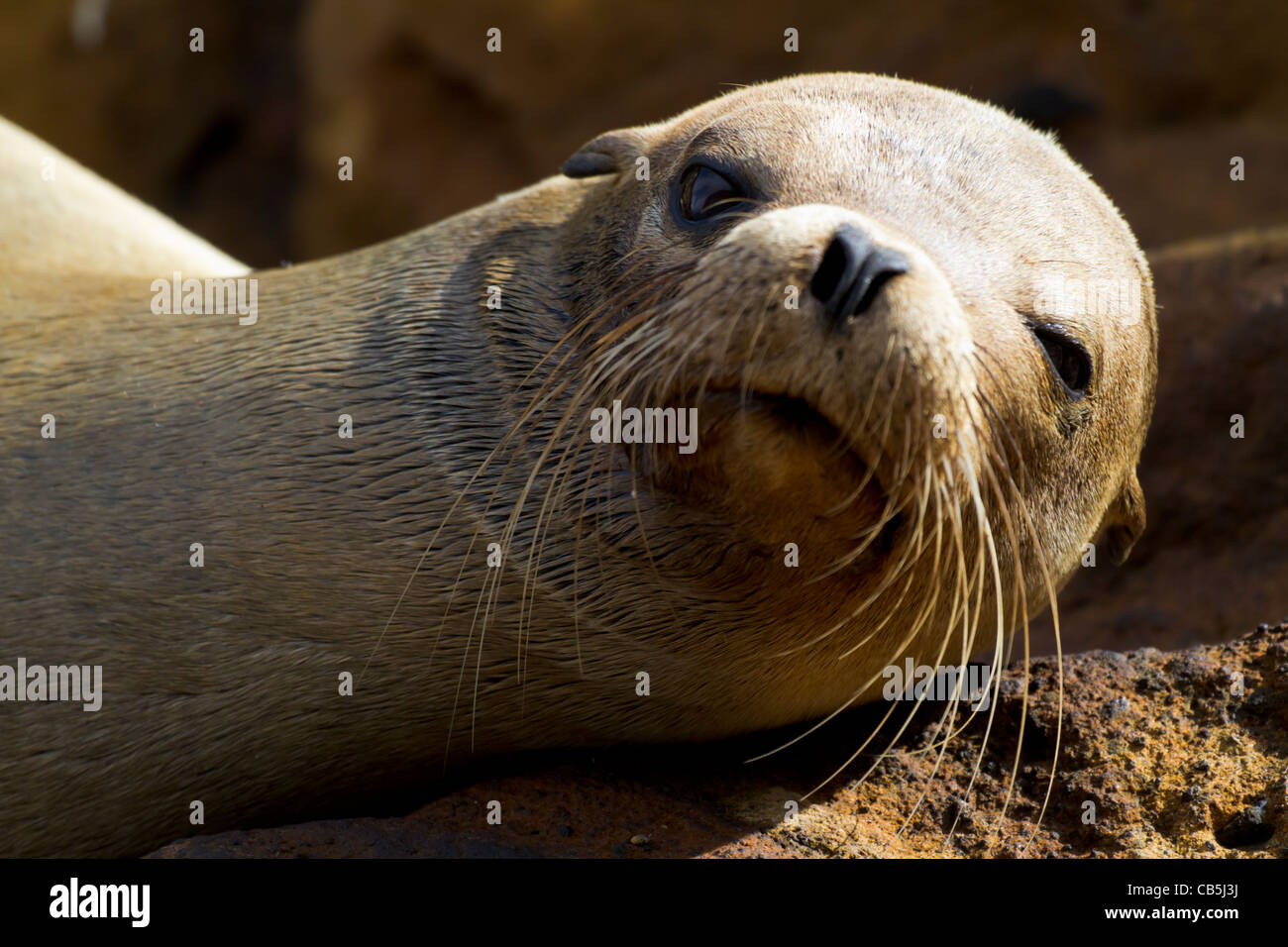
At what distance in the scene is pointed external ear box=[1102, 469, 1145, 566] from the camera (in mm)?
4473

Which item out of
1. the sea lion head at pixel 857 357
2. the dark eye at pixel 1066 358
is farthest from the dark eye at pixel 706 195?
the dark eye at pixel 1066 358

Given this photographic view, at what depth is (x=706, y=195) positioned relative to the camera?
Answer: 12.3ft

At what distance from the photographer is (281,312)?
4.44 m

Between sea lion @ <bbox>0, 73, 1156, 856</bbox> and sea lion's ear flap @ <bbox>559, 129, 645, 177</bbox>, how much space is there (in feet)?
0.23

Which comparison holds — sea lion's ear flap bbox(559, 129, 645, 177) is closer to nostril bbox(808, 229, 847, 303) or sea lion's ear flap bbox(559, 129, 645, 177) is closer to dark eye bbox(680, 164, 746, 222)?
dark eye bbox(680, 164, 746, 222)

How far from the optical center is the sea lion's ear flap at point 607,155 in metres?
4.37

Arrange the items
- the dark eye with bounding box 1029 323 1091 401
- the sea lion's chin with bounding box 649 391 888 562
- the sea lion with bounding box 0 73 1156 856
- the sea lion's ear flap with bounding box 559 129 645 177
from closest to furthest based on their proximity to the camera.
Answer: the sea lion's chin with bounding box 649 391 888 562 → the sea lion with bounding box 0 73 1156 856 → the dark eye with bounding box 1029 323 1091 401 → the sea lion's ear flap with bounding box 559 129 645 177

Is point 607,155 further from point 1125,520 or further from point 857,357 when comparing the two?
point 1125,520

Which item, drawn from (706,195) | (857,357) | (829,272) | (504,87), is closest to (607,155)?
(706,195)

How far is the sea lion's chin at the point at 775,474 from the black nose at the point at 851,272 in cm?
26

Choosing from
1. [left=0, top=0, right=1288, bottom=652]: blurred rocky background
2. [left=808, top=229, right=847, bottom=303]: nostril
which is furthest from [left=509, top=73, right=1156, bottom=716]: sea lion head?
[left=0, top=0, right=1288, bottom=652]: blurred rocky background

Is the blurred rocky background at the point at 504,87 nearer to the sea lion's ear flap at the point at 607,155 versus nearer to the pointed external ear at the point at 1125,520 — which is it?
the pointed external ear at the point at 1125,520
